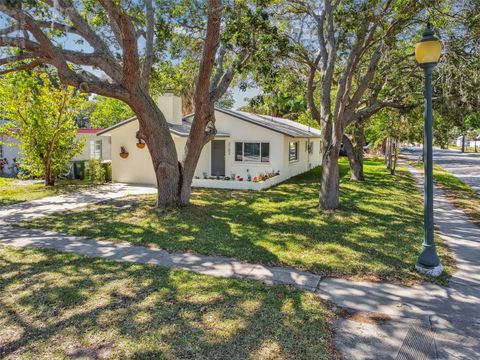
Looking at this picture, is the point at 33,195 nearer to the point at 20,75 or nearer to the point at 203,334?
the point at 20,75

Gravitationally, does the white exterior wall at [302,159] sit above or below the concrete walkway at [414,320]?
above

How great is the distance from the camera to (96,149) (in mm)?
29188

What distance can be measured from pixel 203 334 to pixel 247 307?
886mm

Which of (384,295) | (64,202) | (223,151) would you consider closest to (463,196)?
(223,151)

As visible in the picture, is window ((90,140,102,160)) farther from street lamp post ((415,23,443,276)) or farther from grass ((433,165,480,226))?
street lamp post ((415,23,443,276))

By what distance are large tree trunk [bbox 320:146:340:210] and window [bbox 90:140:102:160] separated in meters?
22.1

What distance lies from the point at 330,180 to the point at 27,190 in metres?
13.2

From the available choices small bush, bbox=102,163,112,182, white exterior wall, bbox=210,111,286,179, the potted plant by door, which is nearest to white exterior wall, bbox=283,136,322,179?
white exterior wall, bbox=210,111,286,179

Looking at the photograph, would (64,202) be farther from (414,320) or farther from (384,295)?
(414,320)

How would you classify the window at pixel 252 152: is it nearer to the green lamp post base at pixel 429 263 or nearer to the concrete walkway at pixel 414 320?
the concrete walkway at pixel 414 320

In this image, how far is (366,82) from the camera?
1062cm

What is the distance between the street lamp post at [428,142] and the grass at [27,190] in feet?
43.3

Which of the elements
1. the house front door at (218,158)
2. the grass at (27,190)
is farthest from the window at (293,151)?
the grass at (27,190)

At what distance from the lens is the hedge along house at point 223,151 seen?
58.7 feet
